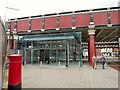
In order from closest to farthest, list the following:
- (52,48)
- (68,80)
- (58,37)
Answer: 1. (68,80)
2. (58,37)
3. (52,48)

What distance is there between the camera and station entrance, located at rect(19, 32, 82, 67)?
92.3 ft

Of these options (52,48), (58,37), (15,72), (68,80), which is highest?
(58,37)

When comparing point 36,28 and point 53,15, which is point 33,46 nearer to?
point 36,28

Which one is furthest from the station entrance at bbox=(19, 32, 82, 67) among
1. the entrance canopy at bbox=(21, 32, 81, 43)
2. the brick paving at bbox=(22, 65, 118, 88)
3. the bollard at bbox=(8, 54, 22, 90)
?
the bollard at bbox=(8, 54, 22, 90)

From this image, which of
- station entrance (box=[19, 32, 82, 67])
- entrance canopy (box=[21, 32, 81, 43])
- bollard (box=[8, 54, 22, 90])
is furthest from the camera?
station entrance (box=[19, 32, 82, 67])

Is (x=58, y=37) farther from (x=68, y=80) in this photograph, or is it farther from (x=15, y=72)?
(x=15, y=72)

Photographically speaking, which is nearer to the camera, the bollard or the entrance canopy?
the bollard

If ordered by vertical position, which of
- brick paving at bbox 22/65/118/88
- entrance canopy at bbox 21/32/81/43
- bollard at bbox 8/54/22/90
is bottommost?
brick paving at bbox 22/65/118/88

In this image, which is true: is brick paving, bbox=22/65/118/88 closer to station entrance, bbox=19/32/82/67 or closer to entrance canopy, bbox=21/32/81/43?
station entrance, bbox=19/32/82/67

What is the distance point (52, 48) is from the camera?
1151 inches

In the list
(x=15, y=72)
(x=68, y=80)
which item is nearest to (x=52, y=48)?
(x=68, y=80)

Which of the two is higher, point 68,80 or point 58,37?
point 58,37

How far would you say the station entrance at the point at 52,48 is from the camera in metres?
28.1

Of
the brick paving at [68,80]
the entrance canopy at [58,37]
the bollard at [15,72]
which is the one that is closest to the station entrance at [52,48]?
the entrance canopy at [58,37]
